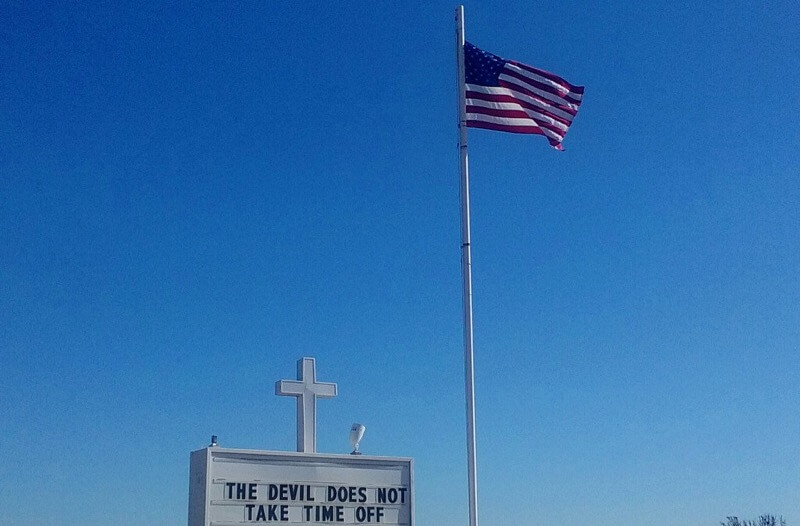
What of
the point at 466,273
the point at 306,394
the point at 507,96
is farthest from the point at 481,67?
the point at 306,394

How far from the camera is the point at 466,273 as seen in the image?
1962cm

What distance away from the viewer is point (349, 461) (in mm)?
18969

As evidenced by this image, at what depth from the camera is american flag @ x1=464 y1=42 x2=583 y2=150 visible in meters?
20.2

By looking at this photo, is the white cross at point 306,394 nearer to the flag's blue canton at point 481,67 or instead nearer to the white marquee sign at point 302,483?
the white marquee sign at point 302,483

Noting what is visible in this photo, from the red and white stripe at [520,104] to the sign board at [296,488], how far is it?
544cm

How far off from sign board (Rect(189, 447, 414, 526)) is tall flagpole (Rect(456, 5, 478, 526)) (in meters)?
1.16

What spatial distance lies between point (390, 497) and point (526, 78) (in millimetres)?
6800

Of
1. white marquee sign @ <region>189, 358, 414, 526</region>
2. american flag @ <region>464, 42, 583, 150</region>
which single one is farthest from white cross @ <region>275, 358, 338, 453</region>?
american flag @ <region>464, 42, 583, 150</region>

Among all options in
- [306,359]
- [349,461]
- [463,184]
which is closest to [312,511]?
[349,461]

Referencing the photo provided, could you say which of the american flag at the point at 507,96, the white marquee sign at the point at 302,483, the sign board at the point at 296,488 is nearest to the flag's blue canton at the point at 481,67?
the american flag at the point at 507,96

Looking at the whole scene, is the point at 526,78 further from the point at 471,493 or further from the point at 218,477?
the point at 218,477

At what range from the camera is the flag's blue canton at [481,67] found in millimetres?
20188

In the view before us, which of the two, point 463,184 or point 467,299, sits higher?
point 463,184

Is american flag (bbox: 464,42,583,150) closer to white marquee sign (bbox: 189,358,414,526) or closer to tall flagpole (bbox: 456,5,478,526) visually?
tall flagpole (bbox: 456,5,478,526)
